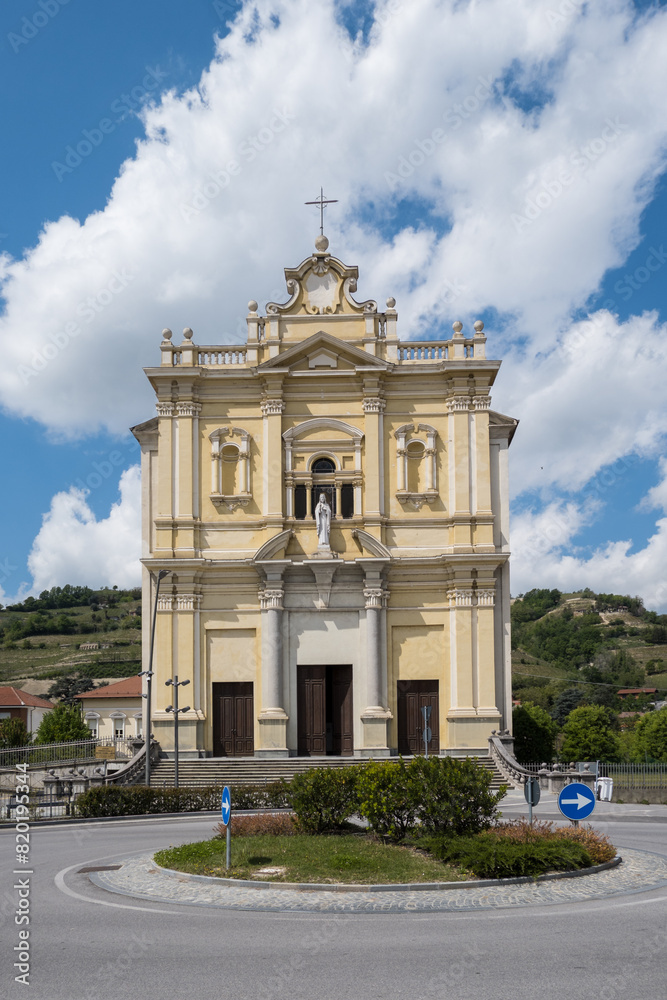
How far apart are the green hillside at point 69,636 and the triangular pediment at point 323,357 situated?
77129 millimetres

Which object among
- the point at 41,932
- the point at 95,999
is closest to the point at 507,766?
the point at 41,932

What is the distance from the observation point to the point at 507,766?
32.5 m

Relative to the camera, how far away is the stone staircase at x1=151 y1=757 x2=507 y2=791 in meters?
32.3

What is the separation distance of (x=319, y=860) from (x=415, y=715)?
68.4 feet

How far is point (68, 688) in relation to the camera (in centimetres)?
10294

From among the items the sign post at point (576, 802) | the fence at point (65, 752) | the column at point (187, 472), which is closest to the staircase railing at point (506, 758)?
the fence at point (65, 752)

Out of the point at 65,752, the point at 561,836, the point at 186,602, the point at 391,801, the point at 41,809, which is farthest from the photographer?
the point at 65,752

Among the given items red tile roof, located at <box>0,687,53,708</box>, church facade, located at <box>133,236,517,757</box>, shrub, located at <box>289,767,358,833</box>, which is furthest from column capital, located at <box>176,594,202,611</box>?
red tile roof, located at <box>0,687,53,708</box>

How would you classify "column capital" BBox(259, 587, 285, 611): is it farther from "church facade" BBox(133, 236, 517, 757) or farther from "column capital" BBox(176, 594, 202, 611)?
"column capital" BBox(176, 594, 202, 611)

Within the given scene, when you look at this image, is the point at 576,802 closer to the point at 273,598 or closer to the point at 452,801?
the point at 452,801

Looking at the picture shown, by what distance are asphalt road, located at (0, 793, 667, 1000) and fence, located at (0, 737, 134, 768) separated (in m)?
22.3

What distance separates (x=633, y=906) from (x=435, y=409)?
85.3 feet

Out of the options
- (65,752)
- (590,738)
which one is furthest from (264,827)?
(590,738)

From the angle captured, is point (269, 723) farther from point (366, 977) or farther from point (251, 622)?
point (366, 977)
